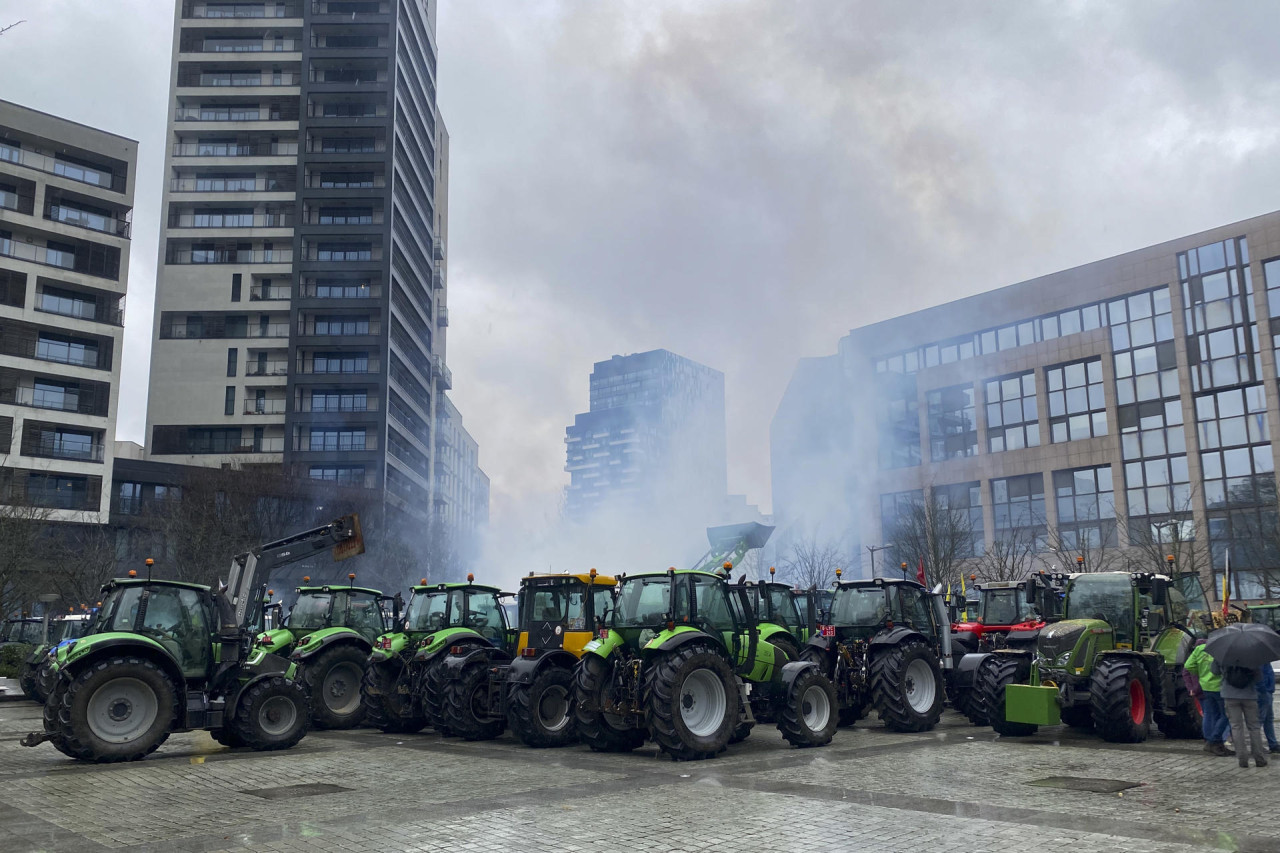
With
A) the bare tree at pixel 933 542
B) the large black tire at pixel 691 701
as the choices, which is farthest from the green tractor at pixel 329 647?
the bare tree at pixel 933 542

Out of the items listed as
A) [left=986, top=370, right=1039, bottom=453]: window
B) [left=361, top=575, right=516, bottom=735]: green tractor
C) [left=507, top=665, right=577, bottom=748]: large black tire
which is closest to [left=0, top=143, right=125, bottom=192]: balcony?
[left=361, top=575, right=516, bottom=735]: green tractor

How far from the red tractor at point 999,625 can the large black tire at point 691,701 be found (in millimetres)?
4870

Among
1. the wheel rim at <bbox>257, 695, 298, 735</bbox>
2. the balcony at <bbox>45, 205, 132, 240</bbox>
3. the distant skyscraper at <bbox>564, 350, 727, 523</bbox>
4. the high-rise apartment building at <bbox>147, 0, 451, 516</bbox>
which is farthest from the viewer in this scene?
the high-rise apartment building at <bbox>147, 0, 451, 516</bbox>

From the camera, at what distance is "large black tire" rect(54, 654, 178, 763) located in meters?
11.6

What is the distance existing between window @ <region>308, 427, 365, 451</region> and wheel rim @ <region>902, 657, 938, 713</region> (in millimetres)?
54750

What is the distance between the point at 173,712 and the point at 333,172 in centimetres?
6458

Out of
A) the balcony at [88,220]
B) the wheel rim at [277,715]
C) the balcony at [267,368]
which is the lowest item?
the wheel rim at [277,715]

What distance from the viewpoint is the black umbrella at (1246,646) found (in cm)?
1042

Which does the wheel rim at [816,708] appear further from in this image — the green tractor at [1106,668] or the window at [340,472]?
the window at [340,472]

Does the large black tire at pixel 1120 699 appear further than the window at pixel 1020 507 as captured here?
No

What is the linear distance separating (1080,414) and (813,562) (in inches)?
666

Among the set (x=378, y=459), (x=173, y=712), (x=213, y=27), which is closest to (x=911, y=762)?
(x=173, y=712)

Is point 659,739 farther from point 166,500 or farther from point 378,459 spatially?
point 378,459

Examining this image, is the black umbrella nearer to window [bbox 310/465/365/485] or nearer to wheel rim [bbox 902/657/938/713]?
wheel rim [bbox 902/657/938/713]
